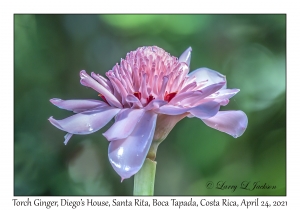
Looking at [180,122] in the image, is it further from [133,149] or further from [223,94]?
[133,149]

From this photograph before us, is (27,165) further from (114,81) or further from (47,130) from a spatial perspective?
(114,81)

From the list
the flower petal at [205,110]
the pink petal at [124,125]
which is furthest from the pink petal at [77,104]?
the flower petal at [205,110]

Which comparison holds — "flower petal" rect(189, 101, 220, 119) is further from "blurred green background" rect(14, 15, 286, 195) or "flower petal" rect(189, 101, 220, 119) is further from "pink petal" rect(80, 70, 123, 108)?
"blurred green background" rect(14, 15, 286, 195)

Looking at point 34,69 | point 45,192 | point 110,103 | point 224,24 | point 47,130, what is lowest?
point 45,192

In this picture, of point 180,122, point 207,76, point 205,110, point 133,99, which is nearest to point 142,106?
point 133,99

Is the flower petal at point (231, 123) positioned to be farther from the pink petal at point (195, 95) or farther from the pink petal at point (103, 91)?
the pink petal at point (103, 91)

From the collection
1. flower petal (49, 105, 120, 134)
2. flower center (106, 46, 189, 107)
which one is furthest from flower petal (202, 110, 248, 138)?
flower petal (49, 105, 120, 134)
